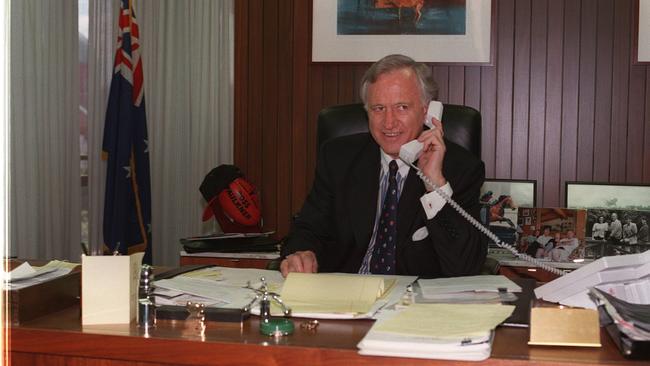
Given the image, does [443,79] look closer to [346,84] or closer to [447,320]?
[346,84]

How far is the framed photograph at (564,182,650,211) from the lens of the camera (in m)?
3.45

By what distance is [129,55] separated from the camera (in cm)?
397

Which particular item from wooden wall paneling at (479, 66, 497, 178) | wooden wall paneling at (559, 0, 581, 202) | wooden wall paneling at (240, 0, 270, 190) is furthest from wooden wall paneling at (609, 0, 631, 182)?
wooden wall paneling at (240, 0, 270, 190)

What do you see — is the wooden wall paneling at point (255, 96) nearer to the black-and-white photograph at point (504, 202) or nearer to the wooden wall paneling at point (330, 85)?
the wooden wall paneling at point (330, 85)

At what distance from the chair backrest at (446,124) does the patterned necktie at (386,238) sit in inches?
13.1

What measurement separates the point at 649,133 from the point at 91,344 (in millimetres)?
2833

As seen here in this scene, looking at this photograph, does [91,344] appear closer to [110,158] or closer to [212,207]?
[212,207]

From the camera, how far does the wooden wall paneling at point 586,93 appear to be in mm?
3545

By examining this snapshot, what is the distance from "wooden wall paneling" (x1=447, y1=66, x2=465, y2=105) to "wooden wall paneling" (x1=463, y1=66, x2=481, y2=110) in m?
0.01

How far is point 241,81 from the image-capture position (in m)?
3.90

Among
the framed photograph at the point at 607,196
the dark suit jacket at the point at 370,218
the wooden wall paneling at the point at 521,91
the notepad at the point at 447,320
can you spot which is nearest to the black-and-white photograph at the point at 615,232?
the framed photograph at the point at 607,196

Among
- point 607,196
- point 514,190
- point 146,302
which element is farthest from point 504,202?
point 146,302

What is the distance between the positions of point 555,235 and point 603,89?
0.73 m

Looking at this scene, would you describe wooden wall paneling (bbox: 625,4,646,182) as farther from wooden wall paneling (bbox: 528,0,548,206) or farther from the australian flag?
the australian flag
